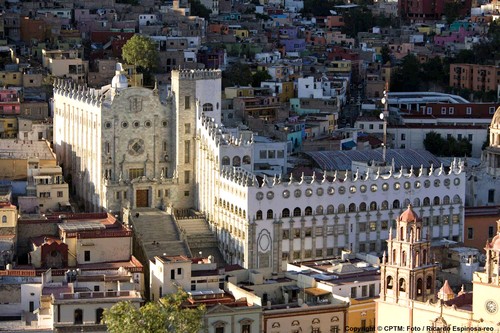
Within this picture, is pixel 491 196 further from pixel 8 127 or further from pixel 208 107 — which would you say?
pixel 8 127

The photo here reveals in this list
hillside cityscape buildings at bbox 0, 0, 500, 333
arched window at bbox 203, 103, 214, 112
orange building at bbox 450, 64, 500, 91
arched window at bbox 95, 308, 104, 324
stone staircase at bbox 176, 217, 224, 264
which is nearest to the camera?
arched window at bbox 95, 308, 104, 324

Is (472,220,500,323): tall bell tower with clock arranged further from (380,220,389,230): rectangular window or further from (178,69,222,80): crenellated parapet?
(178,69,222,80): crenellated parapet

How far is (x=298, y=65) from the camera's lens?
181000mm

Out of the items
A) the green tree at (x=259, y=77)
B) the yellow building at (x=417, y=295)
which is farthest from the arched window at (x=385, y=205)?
the green tree at (x=259, y=77)

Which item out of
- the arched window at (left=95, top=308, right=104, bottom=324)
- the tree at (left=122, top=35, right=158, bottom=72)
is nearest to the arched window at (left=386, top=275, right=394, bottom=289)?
the arched window at (left=95, top=308, right=104, bottom=324)

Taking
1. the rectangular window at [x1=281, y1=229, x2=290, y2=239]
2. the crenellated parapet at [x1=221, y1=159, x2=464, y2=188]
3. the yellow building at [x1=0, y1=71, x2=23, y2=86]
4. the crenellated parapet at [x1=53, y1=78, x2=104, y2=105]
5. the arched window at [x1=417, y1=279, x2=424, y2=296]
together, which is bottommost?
the rectangular window at [x1=281, y1=229, x2=290, y2=239]

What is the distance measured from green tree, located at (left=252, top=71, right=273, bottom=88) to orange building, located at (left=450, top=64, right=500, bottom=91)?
25.1 meters

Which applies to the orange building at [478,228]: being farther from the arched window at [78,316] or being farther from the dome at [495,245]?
the arched window at [78,316]

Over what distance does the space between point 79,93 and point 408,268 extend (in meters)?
43.6

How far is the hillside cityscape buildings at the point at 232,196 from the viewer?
330ft

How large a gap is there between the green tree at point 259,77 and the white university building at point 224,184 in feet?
137

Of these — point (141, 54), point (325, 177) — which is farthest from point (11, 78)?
point (325, 177)

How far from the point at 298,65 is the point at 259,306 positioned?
8160cm

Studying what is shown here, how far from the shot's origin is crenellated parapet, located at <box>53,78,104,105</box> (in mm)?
127637
